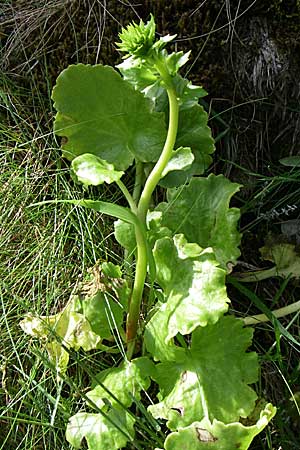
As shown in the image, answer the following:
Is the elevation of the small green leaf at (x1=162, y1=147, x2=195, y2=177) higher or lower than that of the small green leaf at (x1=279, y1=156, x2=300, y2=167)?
higher

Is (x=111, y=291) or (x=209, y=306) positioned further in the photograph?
(x=111, y=291)

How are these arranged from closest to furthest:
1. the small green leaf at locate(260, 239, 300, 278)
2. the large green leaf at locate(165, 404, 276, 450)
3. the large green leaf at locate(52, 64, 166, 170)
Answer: the large green leaf at locate(165, 404, 276, 450)
the large green leaf at locate(52, 64, 166, 170)
the small green leaf at locate(260, 239, 300, 278)

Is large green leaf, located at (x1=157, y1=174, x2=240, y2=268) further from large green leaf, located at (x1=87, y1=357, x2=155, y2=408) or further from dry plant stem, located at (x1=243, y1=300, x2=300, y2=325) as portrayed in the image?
large green leaf, located at (x1=87, y1=357, x2=155, y2=408)

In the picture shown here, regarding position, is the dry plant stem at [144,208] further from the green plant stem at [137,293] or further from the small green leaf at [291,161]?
the small green leaf at [291,161]

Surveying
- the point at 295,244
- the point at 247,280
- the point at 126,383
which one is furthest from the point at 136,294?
the point at 295,244

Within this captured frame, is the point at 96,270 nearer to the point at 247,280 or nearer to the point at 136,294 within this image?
the point at 136,294

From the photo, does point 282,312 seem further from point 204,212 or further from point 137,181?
point 137,181

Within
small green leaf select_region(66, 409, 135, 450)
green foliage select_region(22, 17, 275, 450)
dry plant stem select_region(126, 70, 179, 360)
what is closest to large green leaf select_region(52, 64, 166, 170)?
green foliage select_region(22, 17, 275, 450)
